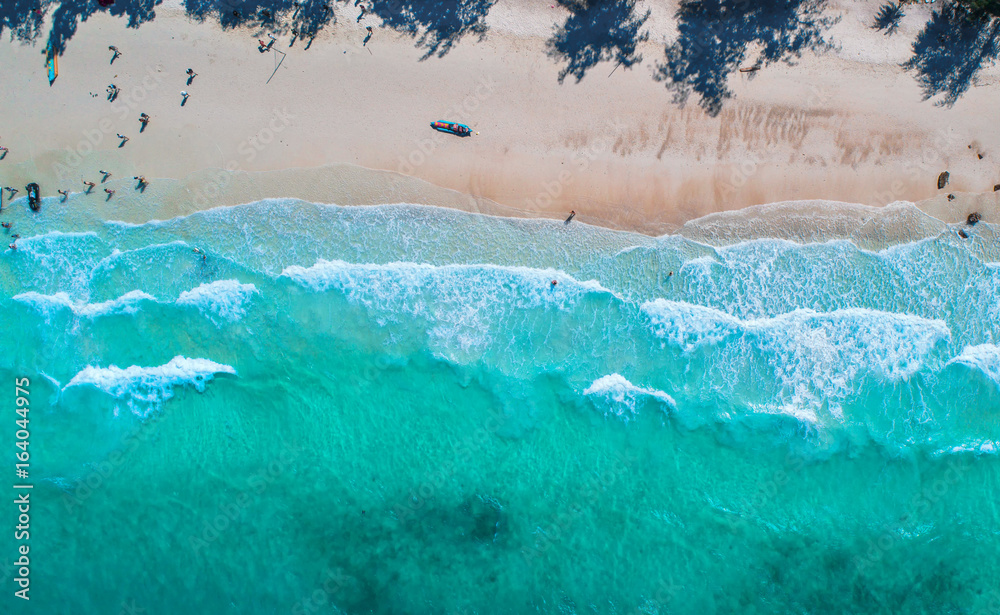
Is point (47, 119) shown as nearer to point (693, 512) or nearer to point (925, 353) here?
point (693, 512)

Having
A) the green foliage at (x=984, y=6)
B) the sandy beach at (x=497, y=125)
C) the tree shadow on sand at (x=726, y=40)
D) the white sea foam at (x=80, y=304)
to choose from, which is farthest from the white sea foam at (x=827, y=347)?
the white sea foam at (x=80, y=304)

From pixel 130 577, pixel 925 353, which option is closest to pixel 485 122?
pixel 925 353

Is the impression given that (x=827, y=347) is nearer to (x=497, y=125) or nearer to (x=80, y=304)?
(x=497, y=125)

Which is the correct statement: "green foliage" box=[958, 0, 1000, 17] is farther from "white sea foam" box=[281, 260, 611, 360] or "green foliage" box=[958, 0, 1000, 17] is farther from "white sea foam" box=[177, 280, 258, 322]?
"white sea foam" box=[177, 280, 258, 322]

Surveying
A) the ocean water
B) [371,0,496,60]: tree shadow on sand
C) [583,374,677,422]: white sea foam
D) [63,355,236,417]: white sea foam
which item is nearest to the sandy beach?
A: [371,0,496,60]: tree shadow on sand

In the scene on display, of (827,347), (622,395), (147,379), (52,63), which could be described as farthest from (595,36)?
(147,379)

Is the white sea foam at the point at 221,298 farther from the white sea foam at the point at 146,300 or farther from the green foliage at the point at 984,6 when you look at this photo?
the green foliage at the point at 984,6
